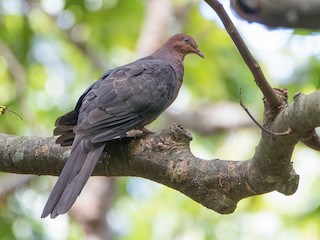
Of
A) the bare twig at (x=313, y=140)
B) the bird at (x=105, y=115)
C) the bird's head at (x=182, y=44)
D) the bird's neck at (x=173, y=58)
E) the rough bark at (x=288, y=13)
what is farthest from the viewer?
the bird's head at (x=182, y=44)

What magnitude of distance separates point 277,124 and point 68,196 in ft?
3.04

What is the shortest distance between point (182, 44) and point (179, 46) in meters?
0.04

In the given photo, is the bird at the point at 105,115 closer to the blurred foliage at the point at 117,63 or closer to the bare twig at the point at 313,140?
the bare twig at the point at 313,140

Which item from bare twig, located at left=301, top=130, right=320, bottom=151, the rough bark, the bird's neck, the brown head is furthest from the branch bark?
the brown head

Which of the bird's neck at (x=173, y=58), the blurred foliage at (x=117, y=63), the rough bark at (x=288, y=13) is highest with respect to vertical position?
the rough bark at (x=288, y=13)

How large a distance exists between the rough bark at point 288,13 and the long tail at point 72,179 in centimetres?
163

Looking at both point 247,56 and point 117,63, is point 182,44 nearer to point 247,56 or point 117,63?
point 247,56

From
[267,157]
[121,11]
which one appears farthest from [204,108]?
[267,157]

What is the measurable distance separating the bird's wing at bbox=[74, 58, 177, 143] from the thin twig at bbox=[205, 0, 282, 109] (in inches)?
37.4

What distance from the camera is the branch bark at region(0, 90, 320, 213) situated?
6.81ft

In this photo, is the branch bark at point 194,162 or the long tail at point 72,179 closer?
the branch bark at point 194,162

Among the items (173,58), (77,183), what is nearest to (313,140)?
(77,183)

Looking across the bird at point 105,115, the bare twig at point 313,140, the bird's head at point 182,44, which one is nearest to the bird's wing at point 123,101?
the bird at point 105,115

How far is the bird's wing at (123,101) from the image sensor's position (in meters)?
3.00
